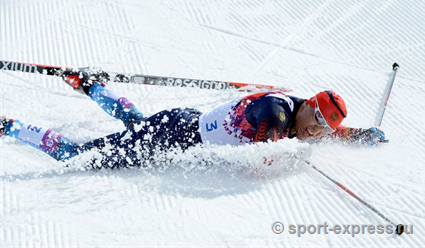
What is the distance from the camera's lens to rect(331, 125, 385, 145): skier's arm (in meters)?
3.70

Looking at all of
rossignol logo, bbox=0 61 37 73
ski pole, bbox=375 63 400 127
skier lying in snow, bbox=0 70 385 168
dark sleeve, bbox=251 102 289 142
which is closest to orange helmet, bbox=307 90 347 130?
skier lying in snow, bbox=0 70 385 168

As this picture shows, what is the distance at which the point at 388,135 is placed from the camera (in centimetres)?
395

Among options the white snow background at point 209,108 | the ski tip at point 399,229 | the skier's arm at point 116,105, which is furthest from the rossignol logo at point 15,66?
the ski tip at point 399,229

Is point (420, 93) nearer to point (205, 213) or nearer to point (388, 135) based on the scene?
point (388, 135)

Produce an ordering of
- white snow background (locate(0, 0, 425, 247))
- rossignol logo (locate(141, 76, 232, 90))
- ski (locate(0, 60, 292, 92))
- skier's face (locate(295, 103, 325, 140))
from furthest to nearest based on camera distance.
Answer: rossignol logo (locate(141, 76, 232, 90))
ski (locate(0, 60, 292, 92))
skier's face (locate(295, 103, 325, 140))
white snow background (locate(0, 0, 425, 247))

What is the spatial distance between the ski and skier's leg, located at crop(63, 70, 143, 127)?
0.29ft

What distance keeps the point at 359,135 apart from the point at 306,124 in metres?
0.82

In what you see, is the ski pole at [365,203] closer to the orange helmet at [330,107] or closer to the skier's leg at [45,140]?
the orange helmet at [330,107]

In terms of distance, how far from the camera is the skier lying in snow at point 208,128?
9.86ft

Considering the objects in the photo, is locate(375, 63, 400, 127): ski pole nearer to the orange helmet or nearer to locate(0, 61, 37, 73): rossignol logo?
the orange helmet

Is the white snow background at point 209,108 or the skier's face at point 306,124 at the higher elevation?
the skier's face at point 306,124

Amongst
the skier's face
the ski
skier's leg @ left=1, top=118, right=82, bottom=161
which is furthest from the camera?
the ski

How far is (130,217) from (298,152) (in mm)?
1233

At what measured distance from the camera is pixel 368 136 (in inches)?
147
